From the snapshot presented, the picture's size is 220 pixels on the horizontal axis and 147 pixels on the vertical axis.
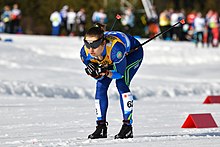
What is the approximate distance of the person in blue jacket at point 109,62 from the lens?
7906mm

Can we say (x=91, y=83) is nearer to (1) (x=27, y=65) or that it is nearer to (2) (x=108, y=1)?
(1) (x=27, y=65)

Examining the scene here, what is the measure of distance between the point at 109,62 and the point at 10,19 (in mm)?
30079

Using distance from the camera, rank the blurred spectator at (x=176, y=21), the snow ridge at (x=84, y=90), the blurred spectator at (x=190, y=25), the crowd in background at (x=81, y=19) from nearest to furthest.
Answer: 1. the snow ridge at (x=84, y=90)
2. the blurred spectator at (x=176, y=21)
3. the crowd in background at (x=81, y=19)
4. the blurred spectator at (x=190, y=25)

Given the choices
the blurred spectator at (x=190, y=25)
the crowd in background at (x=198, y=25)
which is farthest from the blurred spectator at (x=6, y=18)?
the blurred spectator at (x=190, y=25)

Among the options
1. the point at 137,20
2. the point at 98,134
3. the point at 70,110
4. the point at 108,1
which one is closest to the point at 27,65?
the point at 70,110

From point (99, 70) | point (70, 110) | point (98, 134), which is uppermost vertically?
point (99, 70)

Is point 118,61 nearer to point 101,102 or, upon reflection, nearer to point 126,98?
point 126,98

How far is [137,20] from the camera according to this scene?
148 ft

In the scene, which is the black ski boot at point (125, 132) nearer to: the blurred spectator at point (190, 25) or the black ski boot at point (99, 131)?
the black ski boot at point (99, 131)

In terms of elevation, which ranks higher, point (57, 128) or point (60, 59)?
point (57, 128)

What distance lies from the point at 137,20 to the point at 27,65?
20.9 m

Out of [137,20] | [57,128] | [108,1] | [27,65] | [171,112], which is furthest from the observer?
[108,1]

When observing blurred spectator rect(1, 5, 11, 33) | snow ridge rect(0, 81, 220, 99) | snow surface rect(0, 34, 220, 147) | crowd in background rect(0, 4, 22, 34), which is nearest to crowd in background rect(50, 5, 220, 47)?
snow surface rect(0, 34, 220, 147)

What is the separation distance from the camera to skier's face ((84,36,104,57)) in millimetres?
7848
